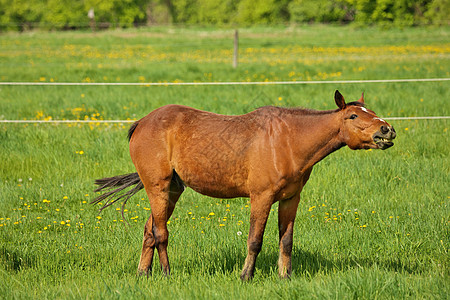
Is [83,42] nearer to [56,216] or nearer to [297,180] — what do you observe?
[56,216]

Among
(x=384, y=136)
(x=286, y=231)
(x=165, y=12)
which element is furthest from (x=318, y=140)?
(x=165, y=12)

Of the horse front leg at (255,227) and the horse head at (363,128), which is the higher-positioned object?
the horse head at (363,128)

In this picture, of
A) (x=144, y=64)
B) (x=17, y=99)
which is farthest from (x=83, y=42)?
(x=17, y=99)

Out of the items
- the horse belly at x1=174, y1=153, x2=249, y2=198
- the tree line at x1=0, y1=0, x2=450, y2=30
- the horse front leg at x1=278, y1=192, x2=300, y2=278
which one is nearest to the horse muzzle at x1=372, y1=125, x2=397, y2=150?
the horse front leg at x1=278, y1=192, x2=300, y2=278

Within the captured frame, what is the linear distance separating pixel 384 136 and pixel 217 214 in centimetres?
308

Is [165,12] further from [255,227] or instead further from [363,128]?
[363,128]

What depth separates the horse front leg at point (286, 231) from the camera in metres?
4.67

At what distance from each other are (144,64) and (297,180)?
58.0 feet

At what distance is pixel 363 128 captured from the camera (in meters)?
4.21

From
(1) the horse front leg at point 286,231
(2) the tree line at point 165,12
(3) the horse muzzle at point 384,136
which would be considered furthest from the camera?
(2) the tree line at point 165,12

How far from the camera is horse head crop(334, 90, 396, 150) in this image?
4.12 metres

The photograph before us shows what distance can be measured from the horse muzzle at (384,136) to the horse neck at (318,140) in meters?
0.34

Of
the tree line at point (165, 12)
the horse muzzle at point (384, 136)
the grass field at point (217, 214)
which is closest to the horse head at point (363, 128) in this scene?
the horse muzzle at point (384, 136)

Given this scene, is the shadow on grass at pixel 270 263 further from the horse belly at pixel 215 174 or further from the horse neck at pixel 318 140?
the horse neck at pixel 318 140
